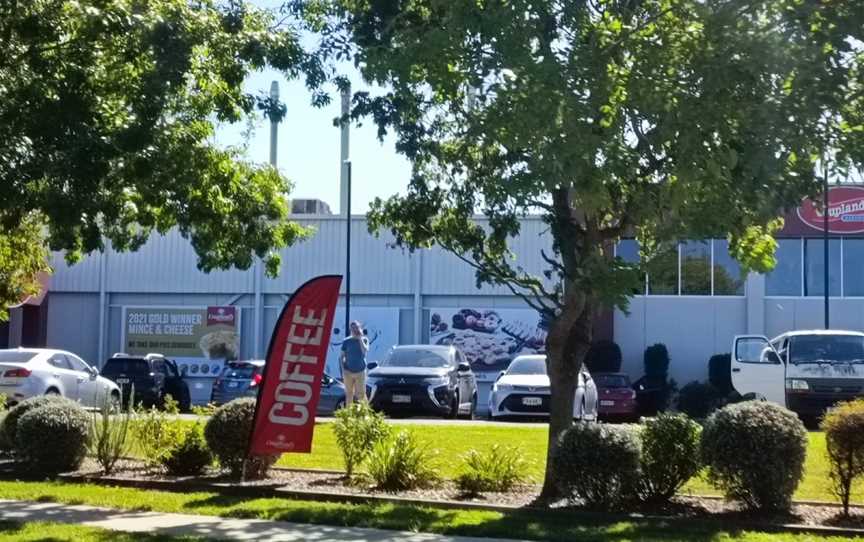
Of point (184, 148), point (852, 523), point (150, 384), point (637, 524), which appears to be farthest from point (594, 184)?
point (150, 384)

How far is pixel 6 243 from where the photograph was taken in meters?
18.8

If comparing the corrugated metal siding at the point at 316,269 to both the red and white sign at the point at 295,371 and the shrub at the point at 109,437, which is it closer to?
the shrub at the point at 109,437

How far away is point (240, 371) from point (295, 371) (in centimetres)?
1763

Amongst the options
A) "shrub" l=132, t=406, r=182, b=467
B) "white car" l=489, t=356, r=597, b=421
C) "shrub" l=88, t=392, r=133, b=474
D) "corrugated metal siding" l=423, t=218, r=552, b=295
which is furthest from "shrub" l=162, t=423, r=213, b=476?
→ "corrugated metal siding" l=423, t=218, r=552, b=295

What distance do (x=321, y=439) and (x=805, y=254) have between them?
23366 millimetres

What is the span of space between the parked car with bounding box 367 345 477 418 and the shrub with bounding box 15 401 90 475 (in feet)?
35.1

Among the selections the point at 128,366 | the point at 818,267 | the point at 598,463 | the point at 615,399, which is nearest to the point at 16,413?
the point at 598,463

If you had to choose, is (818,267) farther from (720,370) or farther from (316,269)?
(316,269)

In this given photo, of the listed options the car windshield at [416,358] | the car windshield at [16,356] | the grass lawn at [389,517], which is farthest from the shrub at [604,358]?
the grass lawn at [389,517]

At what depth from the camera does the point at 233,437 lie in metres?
13.1

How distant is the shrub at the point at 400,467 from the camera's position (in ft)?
40.7

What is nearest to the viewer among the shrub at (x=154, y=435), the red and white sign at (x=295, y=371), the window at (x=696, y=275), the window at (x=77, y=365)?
the red and white sign at (x=295, y=371)

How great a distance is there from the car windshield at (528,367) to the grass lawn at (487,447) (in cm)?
563

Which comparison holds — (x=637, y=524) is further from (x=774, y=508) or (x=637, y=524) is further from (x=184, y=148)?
(x=184, y=148)
